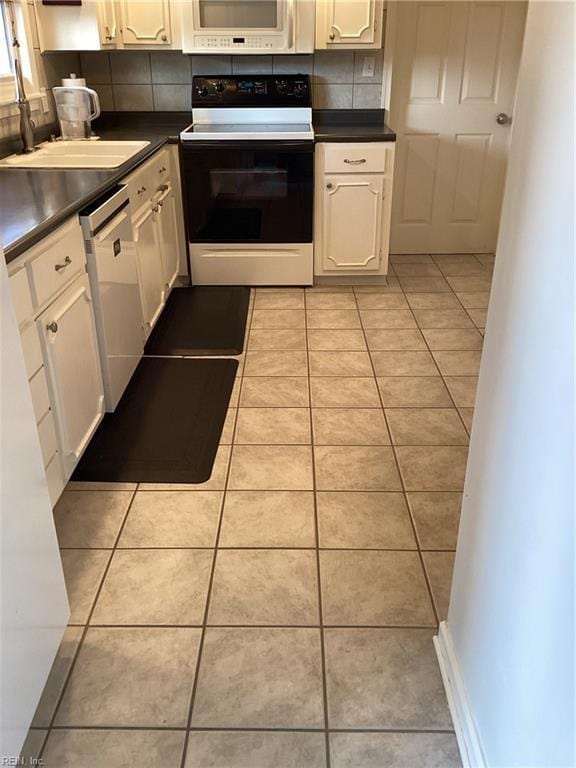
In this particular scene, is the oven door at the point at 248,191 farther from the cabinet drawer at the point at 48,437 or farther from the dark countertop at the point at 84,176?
the cabinet drawer at the point at 48,437

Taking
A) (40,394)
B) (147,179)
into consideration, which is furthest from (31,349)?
(147,179)

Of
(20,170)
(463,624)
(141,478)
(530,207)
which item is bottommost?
(141,478)

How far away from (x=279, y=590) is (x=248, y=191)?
2572 millimetres

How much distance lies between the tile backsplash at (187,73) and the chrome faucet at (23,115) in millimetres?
1017

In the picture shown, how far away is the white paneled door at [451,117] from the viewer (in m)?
4.09

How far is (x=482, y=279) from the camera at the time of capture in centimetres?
421

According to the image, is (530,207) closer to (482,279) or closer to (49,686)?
(49,686)

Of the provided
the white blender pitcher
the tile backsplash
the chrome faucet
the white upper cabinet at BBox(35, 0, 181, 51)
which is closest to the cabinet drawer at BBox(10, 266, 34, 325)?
the chrome faucet

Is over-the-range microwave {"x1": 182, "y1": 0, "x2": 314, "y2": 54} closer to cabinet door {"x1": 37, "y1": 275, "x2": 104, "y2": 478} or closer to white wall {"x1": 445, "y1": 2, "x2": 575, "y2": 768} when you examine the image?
cabinet door {"x1": 37, "y1": 275, "x2": 104, "y2": 478}

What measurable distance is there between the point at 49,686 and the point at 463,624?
966 millimetres

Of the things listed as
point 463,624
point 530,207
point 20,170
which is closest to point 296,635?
point 463,624

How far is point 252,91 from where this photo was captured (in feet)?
13.1

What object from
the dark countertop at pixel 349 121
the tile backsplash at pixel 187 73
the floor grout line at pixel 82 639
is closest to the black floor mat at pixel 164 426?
the floor grout line at pixel 82 639

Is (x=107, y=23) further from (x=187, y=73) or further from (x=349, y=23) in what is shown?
(x=349, y=23)
